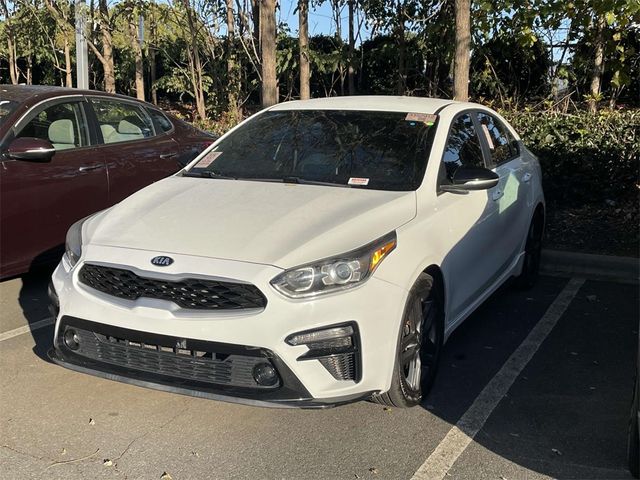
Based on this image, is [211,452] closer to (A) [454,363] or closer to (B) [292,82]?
(A) [454,363]

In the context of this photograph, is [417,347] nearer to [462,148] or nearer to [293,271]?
[293,271]

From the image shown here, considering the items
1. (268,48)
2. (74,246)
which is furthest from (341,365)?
(268,48)

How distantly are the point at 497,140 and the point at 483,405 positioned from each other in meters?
2.26

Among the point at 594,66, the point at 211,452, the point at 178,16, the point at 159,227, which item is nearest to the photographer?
the point at 211,452

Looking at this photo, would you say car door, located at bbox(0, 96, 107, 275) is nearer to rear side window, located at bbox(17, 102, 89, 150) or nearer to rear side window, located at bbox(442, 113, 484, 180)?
rear side window, located at bbox(17, 102, 89, 150)

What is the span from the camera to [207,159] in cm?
446

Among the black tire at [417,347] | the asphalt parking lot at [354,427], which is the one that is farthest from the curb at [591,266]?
the black tire at [417,347]

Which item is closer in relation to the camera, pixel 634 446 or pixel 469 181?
pixel 634 446

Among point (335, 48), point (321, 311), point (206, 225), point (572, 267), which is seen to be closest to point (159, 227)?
point (206, 225)

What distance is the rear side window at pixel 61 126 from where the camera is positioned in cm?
539

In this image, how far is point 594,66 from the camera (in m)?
9.79

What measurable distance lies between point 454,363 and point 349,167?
1358 mm

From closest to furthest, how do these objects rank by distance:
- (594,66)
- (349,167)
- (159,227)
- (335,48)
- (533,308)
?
(159,227)
(349,167)
(533,308)
(594,66)
(335,48)

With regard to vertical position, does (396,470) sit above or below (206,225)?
below
